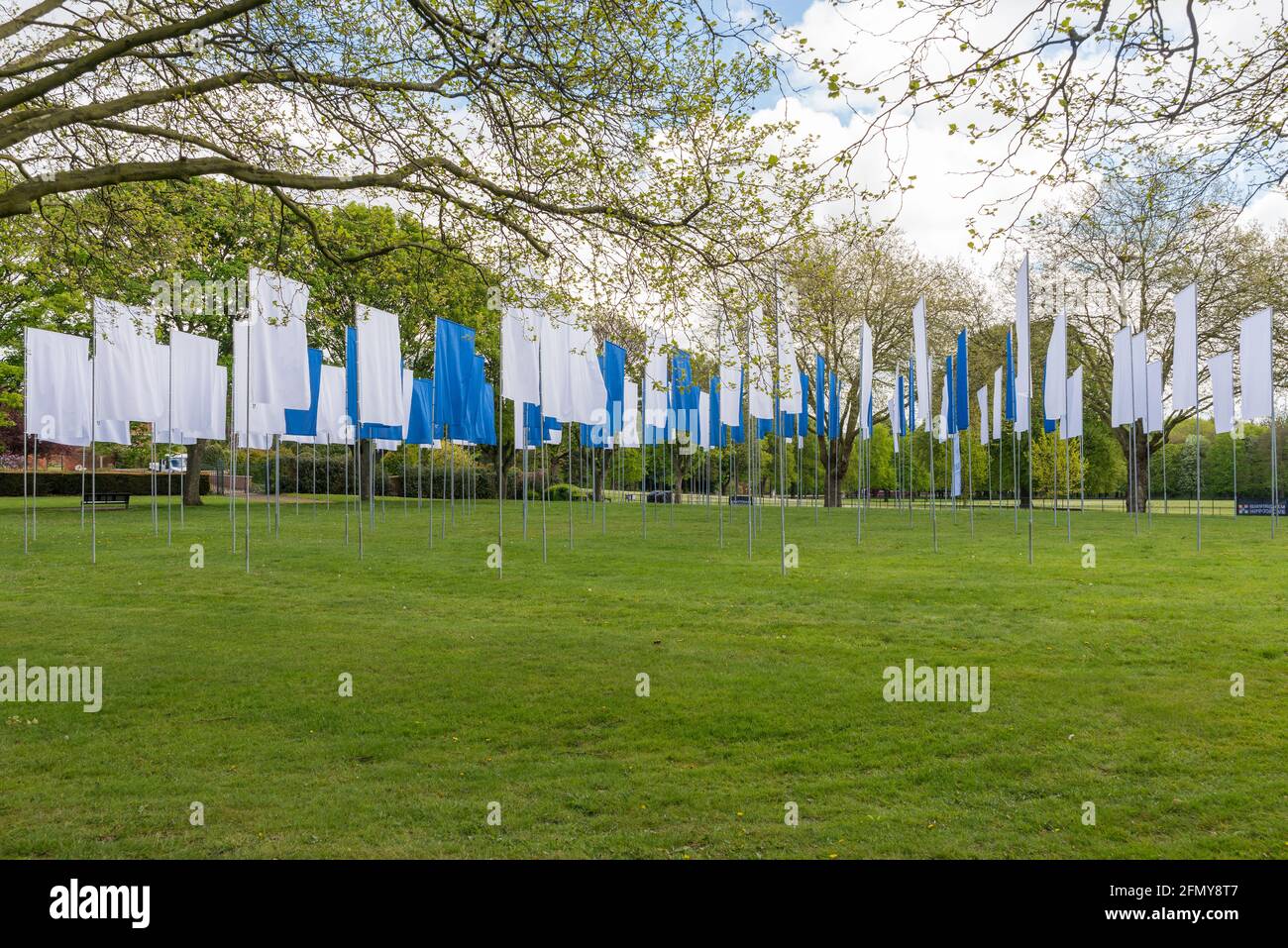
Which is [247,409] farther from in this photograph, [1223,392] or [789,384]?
[1223,392]

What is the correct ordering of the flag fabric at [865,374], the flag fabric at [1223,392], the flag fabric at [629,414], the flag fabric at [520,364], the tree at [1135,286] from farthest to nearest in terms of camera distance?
1. the tree at [1135,286]
2. the flag fabric at [629,414]
3. the flag fabric at [1223,392]
4. the flag fabric at [865,374]
5. the flag fabric at [520,364]

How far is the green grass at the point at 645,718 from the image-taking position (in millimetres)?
5168

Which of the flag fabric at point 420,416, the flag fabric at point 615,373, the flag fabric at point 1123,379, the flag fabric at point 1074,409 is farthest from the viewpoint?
the flag fabric at point 1074,409

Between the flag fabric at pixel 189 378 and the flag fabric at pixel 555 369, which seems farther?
the flag fabric at pixel 189 378

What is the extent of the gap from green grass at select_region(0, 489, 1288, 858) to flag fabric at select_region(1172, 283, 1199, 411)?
23.3 ft

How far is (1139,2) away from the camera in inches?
241

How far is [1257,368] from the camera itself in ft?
65.4

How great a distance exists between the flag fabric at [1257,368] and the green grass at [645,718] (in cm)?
730

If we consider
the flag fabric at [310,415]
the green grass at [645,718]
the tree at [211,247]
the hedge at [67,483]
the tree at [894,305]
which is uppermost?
the tree at [894,305]

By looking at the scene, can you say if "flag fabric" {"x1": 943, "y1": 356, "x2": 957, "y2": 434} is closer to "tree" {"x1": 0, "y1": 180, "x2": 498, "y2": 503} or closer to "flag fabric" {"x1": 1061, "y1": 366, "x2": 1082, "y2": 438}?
"flag fabric" {"x1": 1061, "y1": 366, "x2": 1082, "y2": 438}

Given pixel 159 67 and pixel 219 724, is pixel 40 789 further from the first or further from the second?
pixel 159 67

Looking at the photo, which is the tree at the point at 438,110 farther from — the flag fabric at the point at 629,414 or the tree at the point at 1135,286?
the tree at the point at 1135,286

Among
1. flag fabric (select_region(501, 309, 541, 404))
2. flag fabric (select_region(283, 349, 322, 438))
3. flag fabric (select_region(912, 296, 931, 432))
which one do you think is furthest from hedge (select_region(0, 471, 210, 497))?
flag fabric (select_region(912, 296, 931, 432))

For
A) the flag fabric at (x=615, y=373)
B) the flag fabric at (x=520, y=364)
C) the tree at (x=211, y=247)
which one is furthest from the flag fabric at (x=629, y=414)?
the tree at (x=211, y=247)
